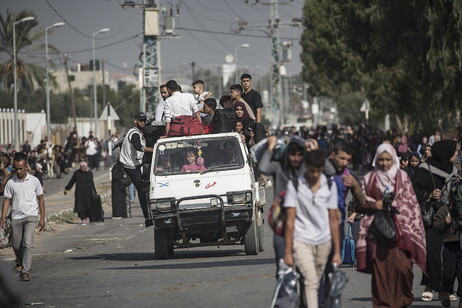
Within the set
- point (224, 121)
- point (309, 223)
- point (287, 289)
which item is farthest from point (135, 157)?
point (287, 289)

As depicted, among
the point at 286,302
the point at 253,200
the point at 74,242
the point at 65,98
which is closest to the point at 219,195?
the point at 253,200

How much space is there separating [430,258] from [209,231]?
6204 mm

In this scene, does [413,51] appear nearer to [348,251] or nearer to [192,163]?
[192,163]

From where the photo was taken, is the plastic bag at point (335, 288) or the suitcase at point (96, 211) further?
the suitcase at point (96, 211)

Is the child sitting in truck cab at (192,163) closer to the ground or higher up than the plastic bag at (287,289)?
higher up

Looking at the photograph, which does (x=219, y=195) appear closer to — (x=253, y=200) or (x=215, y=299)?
(x=253, y=200)

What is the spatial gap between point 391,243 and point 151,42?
139ft

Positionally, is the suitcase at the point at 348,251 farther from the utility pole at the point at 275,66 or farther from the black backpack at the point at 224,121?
the utility pole at the point at 275,66

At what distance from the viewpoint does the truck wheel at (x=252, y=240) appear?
17.7 meters

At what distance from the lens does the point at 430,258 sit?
11.9m

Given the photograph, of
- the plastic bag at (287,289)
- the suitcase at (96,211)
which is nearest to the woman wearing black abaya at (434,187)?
the plastic bag at (287,289)

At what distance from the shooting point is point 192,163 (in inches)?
709

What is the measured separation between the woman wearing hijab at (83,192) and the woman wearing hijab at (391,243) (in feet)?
62.5

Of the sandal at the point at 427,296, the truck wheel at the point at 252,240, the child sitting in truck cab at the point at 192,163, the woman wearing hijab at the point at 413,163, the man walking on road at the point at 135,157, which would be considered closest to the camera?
the sandal at the point at 427,296
